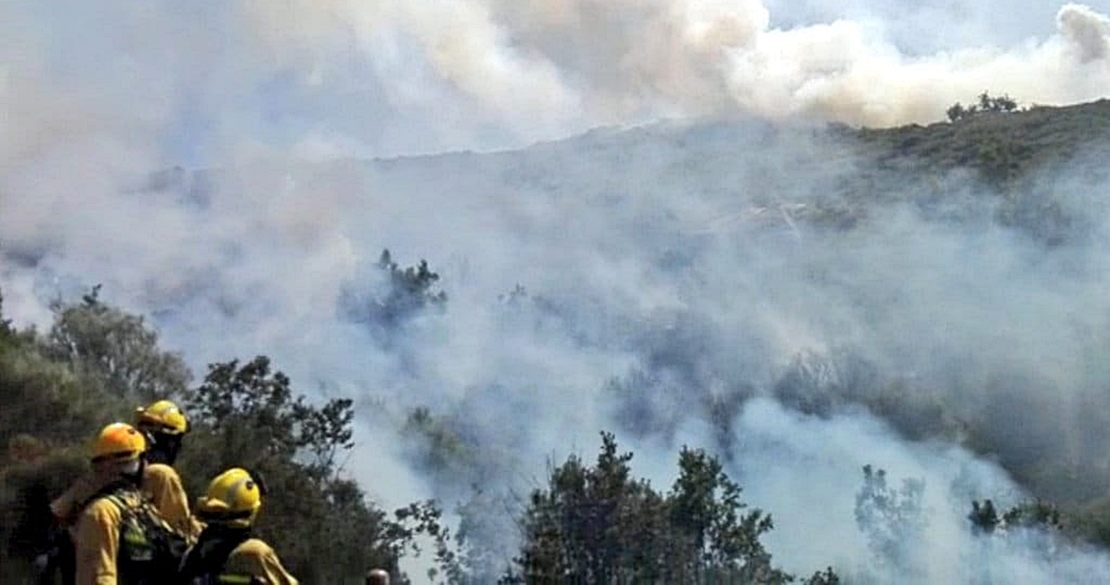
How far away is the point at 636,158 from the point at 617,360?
1614 inches

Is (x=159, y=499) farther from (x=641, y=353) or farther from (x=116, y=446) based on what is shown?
(x=641, y=353)

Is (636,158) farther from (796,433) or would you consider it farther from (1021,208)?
(796,433)

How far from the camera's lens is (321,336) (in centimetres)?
5906

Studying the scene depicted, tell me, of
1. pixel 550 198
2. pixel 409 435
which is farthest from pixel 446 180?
pixel 409 435

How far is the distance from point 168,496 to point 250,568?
144 cm

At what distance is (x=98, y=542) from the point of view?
6.18 m

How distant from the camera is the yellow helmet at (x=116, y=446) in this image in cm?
641

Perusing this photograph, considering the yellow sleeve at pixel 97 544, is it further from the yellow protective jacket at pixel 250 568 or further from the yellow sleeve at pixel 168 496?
the yellow sleeve at pixel 168 496

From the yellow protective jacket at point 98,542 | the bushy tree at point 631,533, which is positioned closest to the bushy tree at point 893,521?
the bushy tree at point 631,533

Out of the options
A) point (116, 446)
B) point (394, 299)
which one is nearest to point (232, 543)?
point (116, 446)

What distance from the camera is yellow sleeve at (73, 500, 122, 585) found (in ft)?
20.1

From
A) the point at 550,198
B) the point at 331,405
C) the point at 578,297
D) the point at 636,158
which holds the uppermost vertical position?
the point at 636,158

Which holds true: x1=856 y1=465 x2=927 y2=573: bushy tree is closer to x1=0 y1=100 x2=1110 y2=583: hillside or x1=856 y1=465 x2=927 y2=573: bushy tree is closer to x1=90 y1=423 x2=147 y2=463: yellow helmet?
x1=0 y1=100 x2=1110 y2=583: hillside

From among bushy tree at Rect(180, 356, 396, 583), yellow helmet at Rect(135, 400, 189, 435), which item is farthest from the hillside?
yellow helmet at Rect(135, 400, 189, 435)
